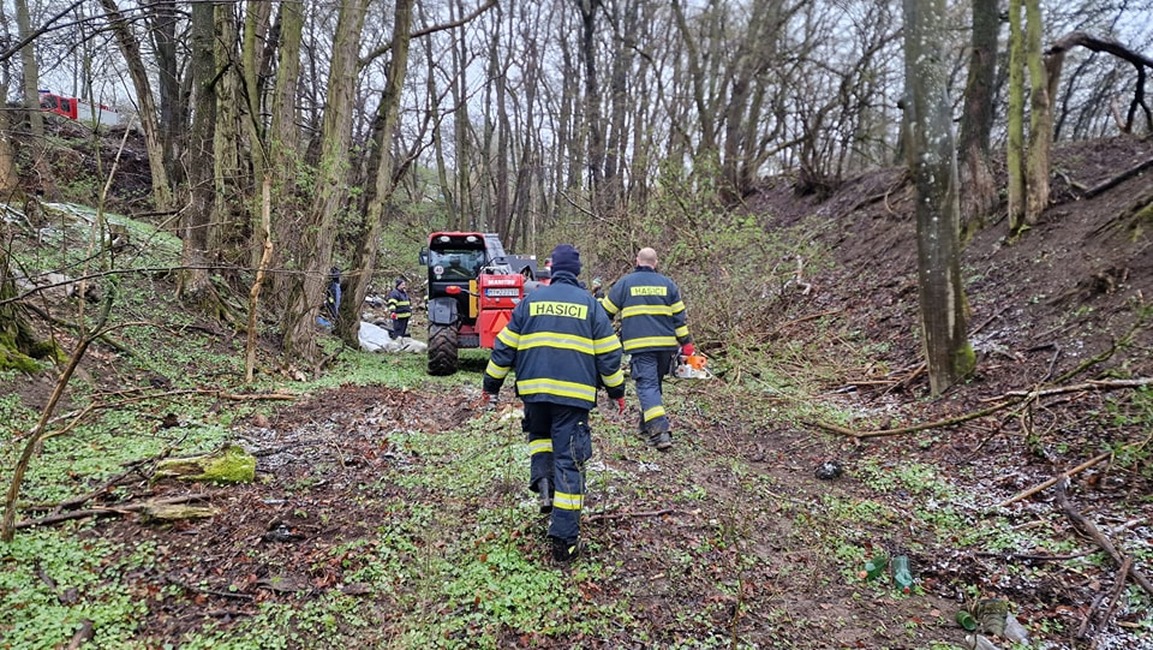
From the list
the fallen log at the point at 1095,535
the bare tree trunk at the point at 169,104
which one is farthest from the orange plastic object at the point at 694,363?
the bare tree trunk at the point at 169,104

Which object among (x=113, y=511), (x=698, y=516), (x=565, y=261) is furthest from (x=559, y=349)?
(x=113, y=511)

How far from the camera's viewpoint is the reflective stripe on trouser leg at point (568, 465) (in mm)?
3609

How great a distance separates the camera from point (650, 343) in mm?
5906

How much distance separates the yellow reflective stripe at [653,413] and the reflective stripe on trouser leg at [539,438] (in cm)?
191

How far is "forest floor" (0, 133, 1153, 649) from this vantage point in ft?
9.98

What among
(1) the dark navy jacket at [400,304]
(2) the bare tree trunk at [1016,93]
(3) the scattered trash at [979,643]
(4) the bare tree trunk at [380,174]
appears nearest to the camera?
(3) the scattered trash at [979,643]

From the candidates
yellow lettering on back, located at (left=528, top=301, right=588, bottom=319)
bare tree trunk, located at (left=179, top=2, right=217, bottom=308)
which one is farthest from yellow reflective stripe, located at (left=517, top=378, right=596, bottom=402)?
bare tree trunk, located at (left=179, top=2, right=217, bottom=308)

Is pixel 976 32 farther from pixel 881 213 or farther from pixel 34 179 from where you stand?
pixel 34 179

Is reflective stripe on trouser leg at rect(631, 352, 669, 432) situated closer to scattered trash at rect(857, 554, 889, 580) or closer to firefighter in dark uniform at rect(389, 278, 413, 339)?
scattered trash at rect(857, 554, 889, 580)

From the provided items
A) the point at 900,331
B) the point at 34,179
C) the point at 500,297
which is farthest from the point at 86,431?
the point at 900,331

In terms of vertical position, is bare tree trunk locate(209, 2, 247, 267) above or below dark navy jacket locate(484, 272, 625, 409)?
above

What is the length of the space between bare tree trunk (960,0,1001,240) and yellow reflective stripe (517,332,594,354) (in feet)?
27.9

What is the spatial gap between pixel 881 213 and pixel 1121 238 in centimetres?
657

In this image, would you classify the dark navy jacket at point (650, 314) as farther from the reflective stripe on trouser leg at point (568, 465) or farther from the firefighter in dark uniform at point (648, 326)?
the reflective stripe on trouser leg at point (568, 465)
